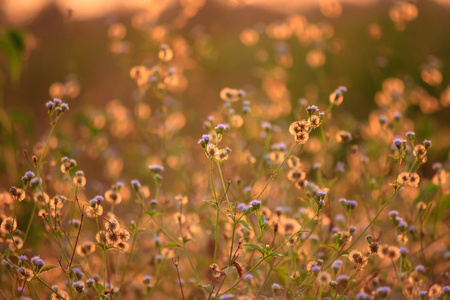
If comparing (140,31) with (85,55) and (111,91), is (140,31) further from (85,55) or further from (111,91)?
(111,91)

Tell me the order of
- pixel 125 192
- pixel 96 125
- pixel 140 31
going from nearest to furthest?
→ pixel 125 192 < pixel 96 125 < pixel 140 31

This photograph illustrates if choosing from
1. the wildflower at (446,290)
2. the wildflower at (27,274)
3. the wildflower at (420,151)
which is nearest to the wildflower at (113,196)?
the wildflower at (27,274)

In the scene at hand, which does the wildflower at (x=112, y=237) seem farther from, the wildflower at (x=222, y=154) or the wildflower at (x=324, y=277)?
the wildflower at (x=324, y=277)

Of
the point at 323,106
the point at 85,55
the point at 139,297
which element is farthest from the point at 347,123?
the point at 85,55

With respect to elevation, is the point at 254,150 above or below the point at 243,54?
below

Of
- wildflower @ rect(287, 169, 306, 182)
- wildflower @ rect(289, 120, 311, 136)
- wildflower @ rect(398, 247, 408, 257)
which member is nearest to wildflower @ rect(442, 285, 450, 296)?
wildflower @ rect(398, 247, 408, 257)

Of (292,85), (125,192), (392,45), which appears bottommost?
(125,192)
